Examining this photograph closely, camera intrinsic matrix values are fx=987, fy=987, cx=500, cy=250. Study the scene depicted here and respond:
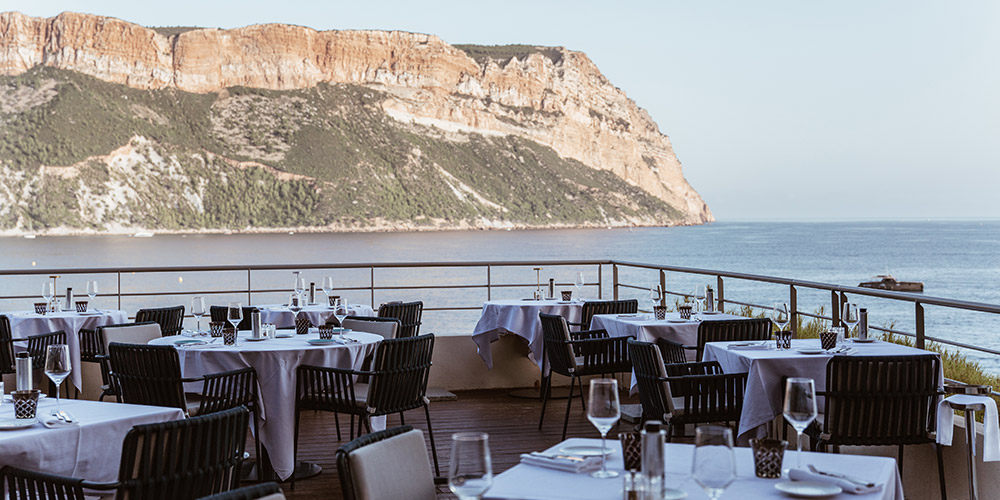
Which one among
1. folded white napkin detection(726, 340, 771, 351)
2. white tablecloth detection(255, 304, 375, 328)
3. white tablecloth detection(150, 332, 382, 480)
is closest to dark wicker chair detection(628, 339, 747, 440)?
folded white napkin detection(726, 340, 771, 351)

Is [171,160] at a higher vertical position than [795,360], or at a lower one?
higher

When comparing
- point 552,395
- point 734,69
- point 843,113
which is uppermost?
point 734,69

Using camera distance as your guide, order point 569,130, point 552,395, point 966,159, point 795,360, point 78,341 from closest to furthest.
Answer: point 795,360 < point 78,341 < point 552,395 < point 966,159 < point 569,130

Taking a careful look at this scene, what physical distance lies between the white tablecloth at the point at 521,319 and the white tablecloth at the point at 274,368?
3.08 m

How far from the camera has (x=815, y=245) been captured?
79.8 metres

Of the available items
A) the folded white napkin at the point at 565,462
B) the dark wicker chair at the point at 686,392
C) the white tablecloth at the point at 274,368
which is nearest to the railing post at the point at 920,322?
the dark wicker chair at the point at 686,392

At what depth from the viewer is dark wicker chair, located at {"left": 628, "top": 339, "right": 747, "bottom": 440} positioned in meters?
4.95

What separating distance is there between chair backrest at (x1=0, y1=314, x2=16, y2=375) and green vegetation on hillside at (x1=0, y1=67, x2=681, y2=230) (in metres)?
60.9

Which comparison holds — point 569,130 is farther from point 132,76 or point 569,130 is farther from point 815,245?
point 132,76

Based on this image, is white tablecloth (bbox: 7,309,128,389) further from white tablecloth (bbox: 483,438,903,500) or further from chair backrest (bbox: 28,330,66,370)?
white tablecloth (bbox: 483,438,903,500)

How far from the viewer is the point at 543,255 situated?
A: 6506 centimetres

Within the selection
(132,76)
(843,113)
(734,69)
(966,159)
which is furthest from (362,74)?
(966,159)

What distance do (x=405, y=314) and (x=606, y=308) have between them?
1600 mm

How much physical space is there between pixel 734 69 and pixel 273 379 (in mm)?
66289
